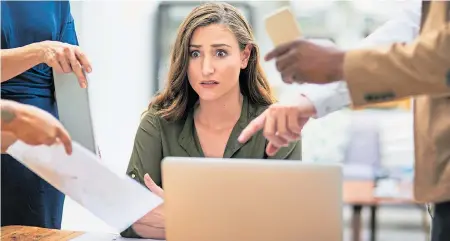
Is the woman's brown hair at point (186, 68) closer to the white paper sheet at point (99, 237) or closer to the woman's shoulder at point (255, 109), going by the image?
the woman's shoulder at point (255, 109)

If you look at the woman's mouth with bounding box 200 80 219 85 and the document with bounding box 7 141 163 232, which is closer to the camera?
the document with bounding box 7 141 163 232

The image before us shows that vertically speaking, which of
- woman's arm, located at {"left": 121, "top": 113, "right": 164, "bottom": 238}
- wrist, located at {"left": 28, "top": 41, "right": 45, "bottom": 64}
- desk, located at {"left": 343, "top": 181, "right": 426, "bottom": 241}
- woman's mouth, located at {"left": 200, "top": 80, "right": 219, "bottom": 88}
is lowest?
desk, located at {"left": 343, "top": 181, "right": 426, "bottom": 241}

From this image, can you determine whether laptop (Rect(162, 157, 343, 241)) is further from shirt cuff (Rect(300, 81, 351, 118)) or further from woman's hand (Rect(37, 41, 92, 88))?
woman's hand (Rect(37, 41, 92, 88))

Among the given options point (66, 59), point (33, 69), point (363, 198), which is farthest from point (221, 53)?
point (363, 198)

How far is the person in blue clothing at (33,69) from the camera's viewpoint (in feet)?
4.70

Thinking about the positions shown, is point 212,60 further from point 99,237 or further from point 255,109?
point 99,237

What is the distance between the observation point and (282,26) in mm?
1070

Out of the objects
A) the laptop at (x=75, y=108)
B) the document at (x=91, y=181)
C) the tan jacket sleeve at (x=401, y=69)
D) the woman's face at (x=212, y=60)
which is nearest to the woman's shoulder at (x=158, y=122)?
the woman's face at (x=212, y=60)

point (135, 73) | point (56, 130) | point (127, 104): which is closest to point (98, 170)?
point (56, 130)

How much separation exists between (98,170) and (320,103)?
0.45 meters

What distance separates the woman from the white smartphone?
43 centimetres

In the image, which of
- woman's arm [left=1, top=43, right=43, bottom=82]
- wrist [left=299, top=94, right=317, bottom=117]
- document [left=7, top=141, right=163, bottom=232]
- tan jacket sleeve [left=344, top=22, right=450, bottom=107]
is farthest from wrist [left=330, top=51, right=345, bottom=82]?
woman's arm [left=1, top=43, right=43, bottom=82]

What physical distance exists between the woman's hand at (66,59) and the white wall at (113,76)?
0.23 m

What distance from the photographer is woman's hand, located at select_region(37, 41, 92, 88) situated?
1412 mm
